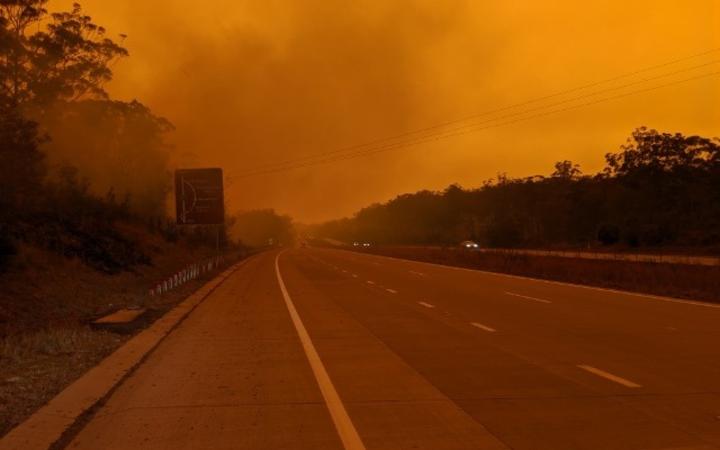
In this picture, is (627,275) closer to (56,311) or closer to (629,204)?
(56,311)

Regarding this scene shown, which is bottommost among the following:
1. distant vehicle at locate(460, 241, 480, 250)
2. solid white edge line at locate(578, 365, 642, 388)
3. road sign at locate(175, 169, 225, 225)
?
solid white edge line at locate(578, 365, 642, 388)

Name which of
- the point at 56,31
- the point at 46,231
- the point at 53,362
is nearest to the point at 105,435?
the point at 53,362

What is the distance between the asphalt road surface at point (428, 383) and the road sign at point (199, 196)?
3122 centimetres

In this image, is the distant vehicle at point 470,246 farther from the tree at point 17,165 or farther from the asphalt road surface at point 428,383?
the asphalt road surface at point 428,383

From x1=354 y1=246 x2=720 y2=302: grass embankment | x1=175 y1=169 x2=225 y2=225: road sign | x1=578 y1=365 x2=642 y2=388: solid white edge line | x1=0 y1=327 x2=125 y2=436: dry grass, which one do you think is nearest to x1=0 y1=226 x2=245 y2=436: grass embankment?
x1=0 y1=327 x2=125 y2=436: dry grass

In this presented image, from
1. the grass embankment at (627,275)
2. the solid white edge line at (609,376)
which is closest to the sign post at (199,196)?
the grass embankment at (627,275)

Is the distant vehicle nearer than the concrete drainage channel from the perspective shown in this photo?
No

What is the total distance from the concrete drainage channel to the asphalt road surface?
17cm

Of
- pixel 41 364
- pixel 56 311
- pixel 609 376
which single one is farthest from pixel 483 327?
pixel 56 311

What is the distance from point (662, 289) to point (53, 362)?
22448mm

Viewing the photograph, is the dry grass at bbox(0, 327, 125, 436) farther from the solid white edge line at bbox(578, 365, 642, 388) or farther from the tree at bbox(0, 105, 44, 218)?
the tree at bbox(0, 105, 44, 218)

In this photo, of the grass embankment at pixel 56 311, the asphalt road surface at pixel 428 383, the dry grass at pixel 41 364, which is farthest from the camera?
the grass embankment at pixel 56 311

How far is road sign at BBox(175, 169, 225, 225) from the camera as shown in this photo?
5162 centimetres

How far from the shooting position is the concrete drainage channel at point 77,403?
25.4ft
